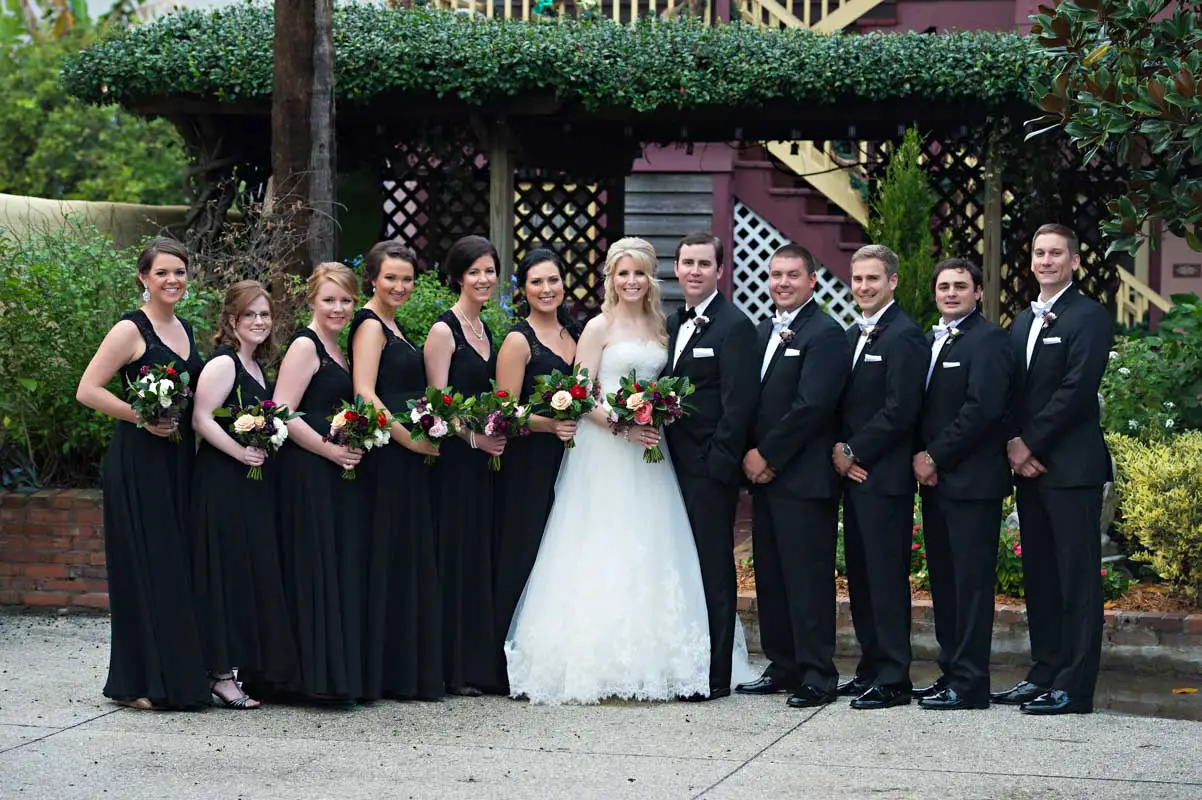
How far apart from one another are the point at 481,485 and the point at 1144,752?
3.09 metres

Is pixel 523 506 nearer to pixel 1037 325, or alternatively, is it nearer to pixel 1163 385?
pixel 1037 325

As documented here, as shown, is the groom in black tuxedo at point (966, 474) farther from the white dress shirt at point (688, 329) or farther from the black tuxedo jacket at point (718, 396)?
the white dress shirt at point (688, 329)

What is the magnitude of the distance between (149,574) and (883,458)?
10.6 ft

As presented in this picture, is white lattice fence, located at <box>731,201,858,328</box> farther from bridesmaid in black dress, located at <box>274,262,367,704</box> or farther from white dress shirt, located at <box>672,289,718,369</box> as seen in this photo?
bridesmaid in black dress, located at <box>274,262,367,704</box>

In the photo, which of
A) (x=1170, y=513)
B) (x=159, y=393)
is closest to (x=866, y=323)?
(x=1170, y=513)

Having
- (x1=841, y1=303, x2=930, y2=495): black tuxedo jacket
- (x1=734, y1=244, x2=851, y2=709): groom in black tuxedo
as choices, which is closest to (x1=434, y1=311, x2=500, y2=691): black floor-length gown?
(x1=734, y1=244, x2=851, y2=709): groom in black tuxedo

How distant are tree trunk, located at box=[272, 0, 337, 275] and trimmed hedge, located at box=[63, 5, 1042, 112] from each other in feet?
6.76

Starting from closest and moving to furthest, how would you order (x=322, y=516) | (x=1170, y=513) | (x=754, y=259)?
(x=322, y=516), (x=1170, y=513), (x=754, y=259)

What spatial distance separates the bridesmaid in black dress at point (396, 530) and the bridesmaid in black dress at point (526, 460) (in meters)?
0.34

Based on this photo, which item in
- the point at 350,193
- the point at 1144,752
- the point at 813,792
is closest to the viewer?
the point at 813,792

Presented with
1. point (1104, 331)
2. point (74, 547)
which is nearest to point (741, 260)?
point (74, 547)

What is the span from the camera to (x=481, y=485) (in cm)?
762

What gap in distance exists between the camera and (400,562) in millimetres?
7426

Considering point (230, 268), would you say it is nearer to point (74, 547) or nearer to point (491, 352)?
point (74, 547)
